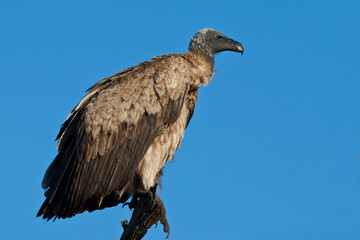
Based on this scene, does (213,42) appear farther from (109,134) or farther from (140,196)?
(140,196)

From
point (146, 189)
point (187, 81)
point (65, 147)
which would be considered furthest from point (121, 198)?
point (187, 81)

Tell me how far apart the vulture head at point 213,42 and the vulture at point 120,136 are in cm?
62

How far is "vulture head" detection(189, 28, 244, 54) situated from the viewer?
10.6 metres

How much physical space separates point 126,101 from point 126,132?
43 centimetres

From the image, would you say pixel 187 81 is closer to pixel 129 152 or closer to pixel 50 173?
pixel 129 152

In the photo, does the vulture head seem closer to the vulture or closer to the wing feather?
the vulture

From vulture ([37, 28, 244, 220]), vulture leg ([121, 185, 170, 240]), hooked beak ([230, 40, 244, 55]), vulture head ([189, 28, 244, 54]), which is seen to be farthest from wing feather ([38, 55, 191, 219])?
hooked beak ([230, 40, 244, 55])

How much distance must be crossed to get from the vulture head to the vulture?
62 cm

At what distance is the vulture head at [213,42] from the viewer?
1059 cm

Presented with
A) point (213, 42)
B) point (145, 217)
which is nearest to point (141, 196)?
point (145, 217)

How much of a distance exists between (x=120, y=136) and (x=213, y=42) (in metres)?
2.38

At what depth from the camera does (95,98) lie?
9.45 meters

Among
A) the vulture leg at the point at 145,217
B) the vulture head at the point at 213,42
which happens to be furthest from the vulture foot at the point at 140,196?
the vulture head at the point at 213,42

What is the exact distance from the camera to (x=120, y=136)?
30.3ft
